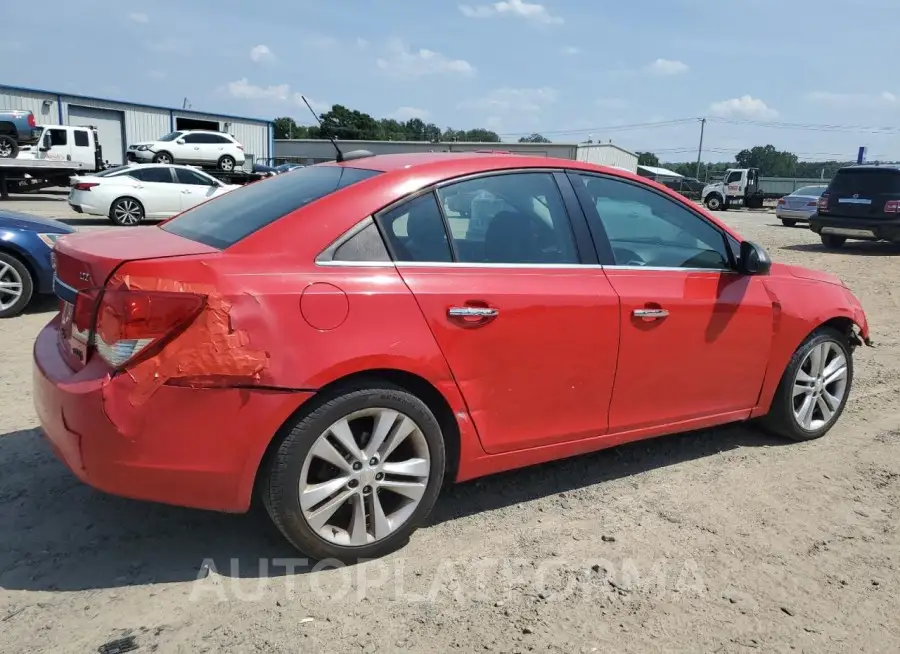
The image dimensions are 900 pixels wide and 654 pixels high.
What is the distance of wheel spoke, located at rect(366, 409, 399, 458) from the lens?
2.69 meters

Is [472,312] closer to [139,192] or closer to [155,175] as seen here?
[139,192]

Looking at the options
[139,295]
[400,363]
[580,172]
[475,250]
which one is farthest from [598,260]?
[139,295]

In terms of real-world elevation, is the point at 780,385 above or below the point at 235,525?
above

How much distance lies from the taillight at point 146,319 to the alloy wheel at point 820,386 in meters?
3.46

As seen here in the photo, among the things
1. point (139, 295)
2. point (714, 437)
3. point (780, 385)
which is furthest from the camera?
point (714, 437)

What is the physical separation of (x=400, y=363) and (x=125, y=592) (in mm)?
1314

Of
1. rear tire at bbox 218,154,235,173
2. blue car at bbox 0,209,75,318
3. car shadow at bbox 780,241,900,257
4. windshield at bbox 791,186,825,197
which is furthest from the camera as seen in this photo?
rear tire at bbox 218,154,235,173

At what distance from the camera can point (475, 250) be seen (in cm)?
299

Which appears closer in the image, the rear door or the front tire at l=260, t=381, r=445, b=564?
the front tire at l=260, t=381, r=445, b=564

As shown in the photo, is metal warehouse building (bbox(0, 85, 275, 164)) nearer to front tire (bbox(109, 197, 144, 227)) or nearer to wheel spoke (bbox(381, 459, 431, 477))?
front tire (bbox(109, 197, 144, 227))

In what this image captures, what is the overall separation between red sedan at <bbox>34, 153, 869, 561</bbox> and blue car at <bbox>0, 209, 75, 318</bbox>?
4.29 meters

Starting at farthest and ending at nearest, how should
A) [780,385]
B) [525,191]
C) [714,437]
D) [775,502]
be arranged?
[714,437], [780,385], [775,502], [525,191]

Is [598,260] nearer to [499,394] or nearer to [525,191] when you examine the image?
[525,191]

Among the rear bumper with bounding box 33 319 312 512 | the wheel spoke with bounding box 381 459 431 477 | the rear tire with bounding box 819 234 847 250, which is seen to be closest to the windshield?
the rear tire with bounding box 819 234 847 250
